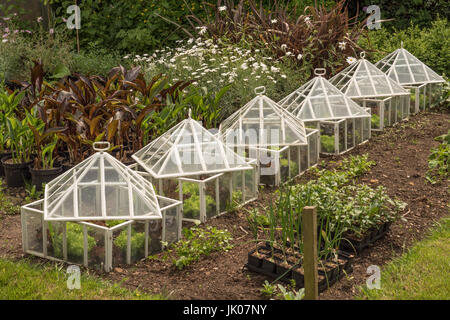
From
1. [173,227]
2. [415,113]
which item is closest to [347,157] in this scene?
[415,113]

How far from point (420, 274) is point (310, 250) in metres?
1.03

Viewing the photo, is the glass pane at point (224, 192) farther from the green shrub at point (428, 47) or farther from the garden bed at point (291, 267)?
the green shrub at point (428, 47)

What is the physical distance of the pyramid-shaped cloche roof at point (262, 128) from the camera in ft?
18.7

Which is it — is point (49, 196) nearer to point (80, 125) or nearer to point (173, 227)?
point (173, 227)

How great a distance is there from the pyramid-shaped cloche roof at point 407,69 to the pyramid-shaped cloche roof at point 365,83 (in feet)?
2.27

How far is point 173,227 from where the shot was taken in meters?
4.59

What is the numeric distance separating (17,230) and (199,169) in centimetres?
160

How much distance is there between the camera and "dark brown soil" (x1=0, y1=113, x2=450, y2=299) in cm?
392

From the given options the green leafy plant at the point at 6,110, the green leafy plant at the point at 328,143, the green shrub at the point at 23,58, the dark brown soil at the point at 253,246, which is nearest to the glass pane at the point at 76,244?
the dark brown soil at the point at 253,246

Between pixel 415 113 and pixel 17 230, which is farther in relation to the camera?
A: pixel 415 113

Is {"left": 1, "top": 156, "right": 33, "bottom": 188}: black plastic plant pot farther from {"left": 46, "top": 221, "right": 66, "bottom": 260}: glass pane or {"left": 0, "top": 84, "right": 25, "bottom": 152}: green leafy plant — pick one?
{"left": 46, "top": 221, "right": 66, "bottom": 260}: glass pane

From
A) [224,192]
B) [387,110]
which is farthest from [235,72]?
[224,192]

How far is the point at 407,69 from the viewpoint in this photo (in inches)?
332

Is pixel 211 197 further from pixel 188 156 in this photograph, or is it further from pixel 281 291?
pixel 281 291
